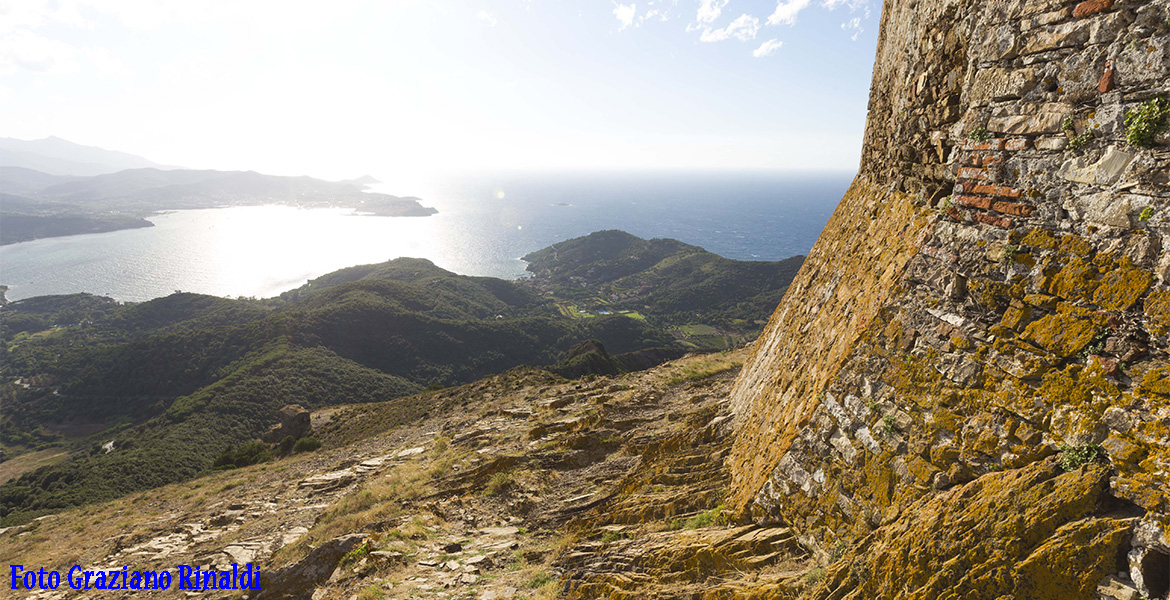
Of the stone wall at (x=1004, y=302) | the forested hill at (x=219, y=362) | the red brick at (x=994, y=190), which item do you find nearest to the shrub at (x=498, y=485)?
the stone wall at (x=1004, y=302)

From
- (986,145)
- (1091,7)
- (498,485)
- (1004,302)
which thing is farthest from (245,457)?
(1091,7)

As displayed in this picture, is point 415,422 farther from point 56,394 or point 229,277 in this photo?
point 229,277

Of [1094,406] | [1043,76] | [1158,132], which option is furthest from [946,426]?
[1043,76]

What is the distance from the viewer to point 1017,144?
4828 mm

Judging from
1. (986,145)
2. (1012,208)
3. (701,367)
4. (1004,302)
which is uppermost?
(986,145)

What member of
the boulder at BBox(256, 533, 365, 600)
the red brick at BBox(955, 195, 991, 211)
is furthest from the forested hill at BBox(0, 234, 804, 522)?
the red brick at BBox(955, 195, 991, 211)

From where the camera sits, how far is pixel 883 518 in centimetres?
529

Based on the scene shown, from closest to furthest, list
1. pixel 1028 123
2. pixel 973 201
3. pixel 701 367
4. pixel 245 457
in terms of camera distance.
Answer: pixel 1028 123 < pixel 973 201 < pixel 701 367 < pixel 245 457

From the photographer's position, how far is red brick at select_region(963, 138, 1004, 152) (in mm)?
5023

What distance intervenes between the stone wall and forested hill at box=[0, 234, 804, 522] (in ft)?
92.3

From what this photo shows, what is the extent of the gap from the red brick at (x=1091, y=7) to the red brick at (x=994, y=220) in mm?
1917

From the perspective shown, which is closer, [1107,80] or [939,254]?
[1107,80]

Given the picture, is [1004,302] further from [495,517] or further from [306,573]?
[306,573]

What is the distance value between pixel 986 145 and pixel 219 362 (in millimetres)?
92706
